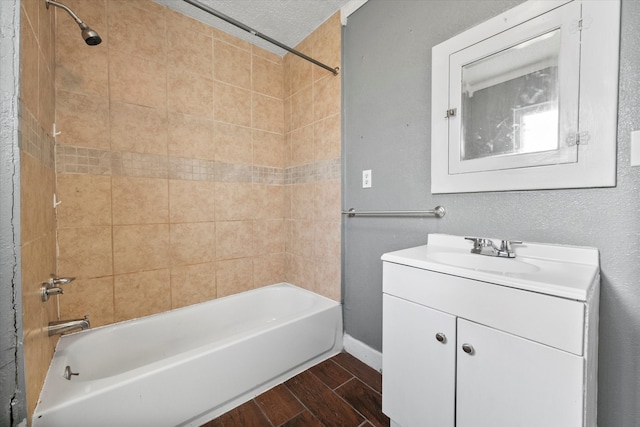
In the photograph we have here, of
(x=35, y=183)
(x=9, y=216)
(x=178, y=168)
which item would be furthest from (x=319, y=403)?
(x=178, y=168)

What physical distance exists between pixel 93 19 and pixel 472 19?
6.51 ft

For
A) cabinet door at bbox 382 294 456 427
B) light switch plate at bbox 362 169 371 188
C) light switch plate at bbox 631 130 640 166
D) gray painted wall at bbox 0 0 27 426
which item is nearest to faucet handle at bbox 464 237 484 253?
cabinet door at bbox 382 294 456 427

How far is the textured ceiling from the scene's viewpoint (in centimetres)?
163

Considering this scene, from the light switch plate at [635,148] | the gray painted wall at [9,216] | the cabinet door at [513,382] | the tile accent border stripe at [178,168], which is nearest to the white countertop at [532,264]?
the cabinet door at [513,382]

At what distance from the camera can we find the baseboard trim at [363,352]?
1543 millimetres

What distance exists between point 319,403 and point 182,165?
165 cm

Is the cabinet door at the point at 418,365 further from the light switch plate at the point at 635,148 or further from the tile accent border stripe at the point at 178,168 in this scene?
the tile accent border stripe at the point at 178,168

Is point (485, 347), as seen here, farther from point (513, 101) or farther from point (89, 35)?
point (89, 35)

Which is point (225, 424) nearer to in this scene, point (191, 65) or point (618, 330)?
point (618, 330)

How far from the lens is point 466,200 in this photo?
3.84ft

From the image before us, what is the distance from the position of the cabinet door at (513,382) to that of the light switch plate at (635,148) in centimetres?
64

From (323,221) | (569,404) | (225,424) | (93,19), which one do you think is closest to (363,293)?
(323,221)

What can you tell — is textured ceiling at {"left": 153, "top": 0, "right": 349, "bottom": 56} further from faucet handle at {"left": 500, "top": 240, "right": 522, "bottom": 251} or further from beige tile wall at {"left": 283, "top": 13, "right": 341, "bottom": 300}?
faucet handle at {"left": 500, "top": 240, "right": 522, "bottom": 251}

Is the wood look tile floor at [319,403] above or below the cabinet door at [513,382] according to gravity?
below
